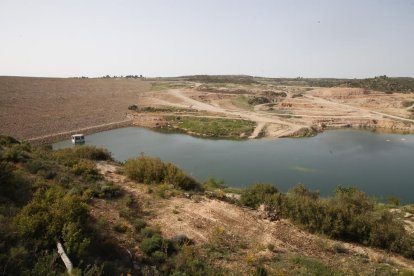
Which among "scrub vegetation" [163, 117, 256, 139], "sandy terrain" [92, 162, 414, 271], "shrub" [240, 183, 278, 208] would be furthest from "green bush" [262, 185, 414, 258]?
"scrub vegetation" [163, 117, 256, 139]

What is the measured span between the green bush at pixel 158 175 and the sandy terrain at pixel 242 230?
1.71 metres

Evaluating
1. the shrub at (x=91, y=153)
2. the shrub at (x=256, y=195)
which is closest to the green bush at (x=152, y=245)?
the shrub at (x=256, y=195)

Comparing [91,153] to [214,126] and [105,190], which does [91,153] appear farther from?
[214,126]

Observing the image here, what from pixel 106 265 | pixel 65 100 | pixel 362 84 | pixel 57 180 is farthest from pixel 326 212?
pixel 362 84

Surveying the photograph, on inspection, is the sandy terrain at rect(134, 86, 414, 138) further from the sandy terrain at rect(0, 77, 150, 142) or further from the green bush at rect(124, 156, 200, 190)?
the green bush at rect(124, 156, 200, 190)

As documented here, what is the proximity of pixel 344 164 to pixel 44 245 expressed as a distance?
2801cm

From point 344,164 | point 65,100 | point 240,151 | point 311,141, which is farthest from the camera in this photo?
point 65,100

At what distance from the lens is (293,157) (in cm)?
3250

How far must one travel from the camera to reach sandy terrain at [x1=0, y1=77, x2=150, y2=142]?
39959 mm

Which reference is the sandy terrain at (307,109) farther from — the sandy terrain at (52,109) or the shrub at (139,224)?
the shrub at (139,224)

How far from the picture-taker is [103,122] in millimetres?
49062

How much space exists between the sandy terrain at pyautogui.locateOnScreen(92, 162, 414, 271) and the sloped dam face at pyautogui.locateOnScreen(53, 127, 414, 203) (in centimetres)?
1106

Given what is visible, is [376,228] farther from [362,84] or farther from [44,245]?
[362,84]

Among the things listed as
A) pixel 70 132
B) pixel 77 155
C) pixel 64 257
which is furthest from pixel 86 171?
pixel 70 132
